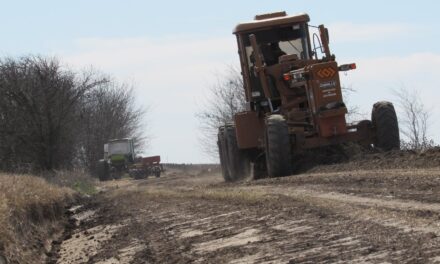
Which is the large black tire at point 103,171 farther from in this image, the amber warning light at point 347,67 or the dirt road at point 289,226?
the dirt road at point 289,226

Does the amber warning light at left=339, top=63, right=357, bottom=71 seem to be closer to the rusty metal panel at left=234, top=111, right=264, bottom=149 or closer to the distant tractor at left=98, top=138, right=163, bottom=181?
the rusty metal panel at left=234, top=111, right=264, bottom=149

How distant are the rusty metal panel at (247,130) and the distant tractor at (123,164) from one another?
1237 inches

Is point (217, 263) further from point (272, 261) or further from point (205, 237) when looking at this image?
point (205, 237)

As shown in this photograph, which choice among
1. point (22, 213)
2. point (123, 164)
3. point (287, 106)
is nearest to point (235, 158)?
point (287, 106)

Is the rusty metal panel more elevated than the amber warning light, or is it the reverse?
the amber warning light

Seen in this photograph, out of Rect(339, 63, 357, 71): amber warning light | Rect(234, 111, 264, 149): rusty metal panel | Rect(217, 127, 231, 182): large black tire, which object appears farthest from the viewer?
Rect(217, 127, 231, 182): large black tire

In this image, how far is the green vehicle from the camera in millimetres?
49906

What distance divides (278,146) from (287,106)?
1510 millimetres

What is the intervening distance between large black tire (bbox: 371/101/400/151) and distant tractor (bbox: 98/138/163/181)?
3322 centimetres

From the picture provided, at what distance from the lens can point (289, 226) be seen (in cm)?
876

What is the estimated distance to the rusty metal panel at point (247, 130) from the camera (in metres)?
18.5

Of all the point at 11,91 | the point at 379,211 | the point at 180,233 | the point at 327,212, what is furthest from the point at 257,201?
the point at 11,91

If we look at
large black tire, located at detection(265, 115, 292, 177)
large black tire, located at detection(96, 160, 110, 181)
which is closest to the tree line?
large black tire, located at detection(96, 160, 110, 181)

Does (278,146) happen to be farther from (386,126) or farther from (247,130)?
(386,126)
